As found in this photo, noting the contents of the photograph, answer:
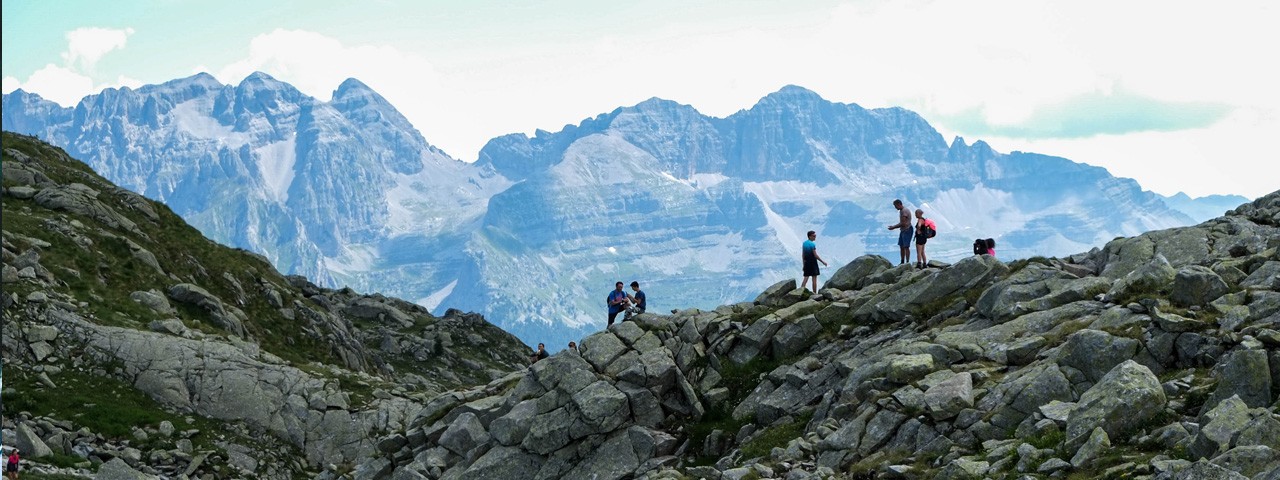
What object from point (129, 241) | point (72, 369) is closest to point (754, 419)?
point (72, 369)

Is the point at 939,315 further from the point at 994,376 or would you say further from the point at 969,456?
the point at 969,456

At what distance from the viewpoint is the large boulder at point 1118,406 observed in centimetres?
2903

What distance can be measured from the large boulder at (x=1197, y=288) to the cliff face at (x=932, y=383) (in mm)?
51

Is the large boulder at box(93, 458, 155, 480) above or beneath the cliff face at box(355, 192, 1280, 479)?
beneath

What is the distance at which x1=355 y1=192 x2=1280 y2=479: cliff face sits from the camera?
95.9 feet

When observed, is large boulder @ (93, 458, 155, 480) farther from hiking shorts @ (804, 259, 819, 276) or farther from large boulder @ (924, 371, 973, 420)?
large boulder @ (924, 371, 973, 420)

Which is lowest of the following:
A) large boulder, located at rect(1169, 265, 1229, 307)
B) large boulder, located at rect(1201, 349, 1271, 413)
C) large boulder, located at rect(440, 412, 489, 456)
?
large boulder, located at rect(440, 412, 489, 456)

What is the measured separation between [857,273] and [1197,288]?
16838mm

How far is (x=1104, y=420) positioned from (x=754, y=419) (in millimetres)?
14946

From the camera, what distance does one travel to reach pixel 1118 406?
2922cm

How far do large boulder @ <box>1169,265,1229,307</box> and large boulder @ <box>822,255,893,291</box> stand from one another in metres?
15.6

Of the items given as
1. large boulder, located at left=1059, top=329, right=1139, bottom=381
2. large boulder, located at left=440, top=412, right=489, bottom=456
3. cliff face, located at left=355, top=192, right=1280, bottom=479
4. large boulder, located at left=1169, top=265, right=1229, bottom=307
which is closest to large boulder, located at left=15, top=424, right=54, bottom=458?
cliff face, located at left=355, top=192, right=1280, bottom=479

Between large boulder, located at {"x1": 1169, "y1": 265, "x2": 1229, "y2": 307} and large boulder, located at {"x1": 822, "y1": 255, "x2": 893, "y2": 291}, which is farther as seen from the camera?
large boulder, located at {"x1": 822, "y1": 255, "x2": 893, "y2": 291}

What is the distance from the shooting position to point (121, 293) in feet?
218
